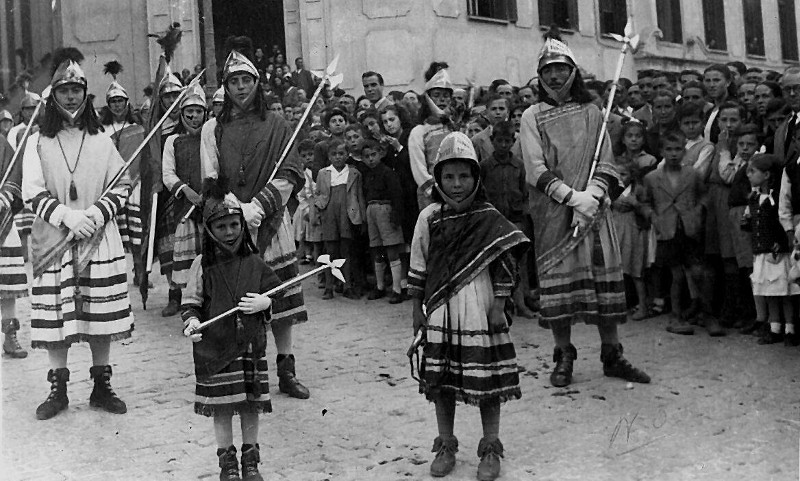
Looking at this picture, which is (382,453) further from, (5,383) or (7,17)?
(7,17)

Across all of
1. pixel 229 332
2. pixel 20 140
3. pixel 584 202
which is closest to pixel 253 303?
pixel 229 332

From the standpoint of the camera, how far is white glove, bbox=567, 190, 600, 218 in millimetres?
5578

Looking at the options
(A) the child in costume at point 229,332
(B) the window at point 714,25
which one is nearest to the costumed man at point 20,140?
(A) the child in costume at point 229,332

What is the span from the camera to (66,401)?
5590 mm

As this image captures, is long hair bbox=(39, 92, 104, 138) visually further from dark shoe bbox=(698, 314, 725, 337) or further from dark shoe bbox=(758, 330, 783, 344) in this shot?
dark shoe bbox=(758, 330, 783, 344)

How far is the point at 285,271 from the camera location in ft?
19.2

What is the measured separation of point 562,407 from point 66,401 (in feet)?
9.98

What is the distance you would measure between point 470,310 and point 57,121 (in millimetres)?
3029

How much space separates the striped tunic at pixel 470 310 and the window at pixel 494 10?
12.8 meters

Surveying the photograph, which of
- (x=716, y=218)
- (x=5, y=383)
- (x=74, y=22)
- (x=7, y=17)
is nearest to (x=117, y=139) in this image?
(x=5, y=383)

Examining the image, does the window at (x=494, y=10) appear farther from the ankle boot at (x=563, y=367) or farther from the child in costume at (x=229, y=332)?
the child in costume at (x=229, y=332)

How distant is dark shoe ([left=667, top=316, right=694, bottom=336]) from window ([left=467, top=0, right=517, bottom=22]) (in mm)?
10408

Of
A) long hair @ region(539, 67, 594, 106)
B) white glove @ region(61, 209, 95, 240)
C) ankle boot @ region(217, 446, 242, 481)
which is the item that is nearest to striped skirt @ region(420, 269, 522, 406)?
ankle boot @ region(217, 446, 242, 481)

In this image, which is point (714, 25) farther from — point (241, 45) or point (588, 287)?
point (241, 45)
